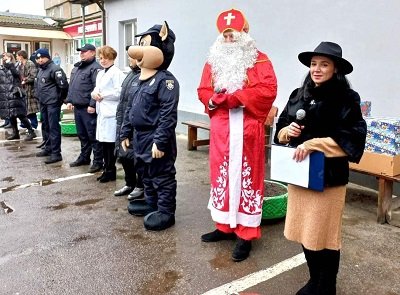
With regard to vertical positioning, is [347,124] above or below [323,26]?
below

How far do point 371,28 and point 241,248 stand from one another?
335cm

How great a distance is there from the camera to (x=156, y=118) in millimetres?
3879

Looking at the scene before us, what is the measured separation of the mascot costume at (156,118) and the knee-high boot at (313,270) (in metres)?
1.68

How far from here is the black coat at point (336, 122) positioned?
2393mm

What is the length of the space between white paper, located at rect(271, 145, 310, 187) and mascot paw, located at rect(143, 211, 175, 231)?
65.6 inches

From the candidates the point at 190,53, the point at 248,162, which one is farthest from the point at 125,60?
the point at 248,162

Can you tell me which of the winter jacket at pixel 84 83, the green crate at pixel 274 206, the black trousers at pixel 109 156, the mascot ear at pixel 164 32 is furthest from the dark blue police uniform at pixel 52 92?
the green crate at pixel 274 206

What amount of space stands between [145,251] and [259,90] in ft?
5.58

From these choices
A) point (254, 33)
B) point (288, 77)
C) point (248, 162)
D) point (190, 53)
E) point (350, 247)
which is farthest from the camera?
point (190, 53)

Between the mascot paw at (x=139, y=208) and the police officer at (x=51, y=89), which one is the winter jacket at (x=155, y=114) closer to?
the mascot paw at (x=139, y=208)

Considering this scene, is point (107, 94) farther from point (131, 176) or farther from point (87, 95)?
point (131, 176)

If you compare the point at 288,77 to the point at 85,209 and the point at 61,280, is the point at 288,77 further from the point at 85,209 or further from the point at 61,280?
the point at 61,280

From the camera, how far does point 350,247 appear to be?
359cm

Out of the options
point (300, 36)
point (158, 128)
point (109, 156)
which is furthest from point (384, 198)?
point (109, 156)
